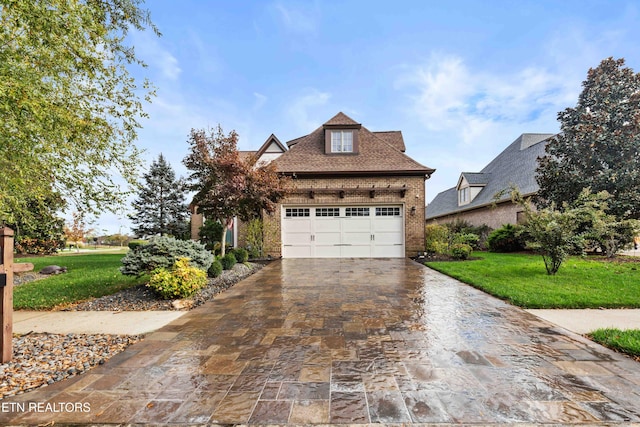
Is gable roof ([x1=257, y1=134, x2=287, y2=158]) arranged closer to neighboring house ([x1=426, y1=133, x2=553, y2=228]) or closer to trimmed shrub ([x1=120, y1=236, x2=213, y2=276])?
neighboring house ([x1=426, y1=133, x2=553, y2=228])

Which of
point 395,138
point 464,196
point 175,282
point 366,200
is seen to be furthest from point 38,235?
point 464,196

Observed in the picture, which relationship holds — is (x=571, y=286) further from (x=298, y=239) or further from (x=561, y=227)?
(x=298, y=239)

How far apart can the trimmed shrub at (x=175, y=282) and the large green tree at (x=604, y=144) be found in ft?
45.5

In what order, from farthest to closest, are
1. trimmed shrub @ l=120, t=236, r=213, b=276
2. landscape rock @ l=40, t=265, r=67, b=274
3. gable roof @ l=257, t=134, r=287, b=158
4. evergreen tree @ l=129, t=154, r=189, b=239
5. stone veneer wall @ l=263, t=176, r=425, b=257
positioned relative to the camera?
1. evergreen tree @ l=129, t=154, r=189, b=239
2. gable roof @ l=257, t=134, r=287, b=158
3. stone veneer wall @ l=263, t=176, r=425, b=257
4. landscape rock @ l=40, t=265, r=67, b=274
5. trimmed shrub @ l=120, t=236, r=213, b=276

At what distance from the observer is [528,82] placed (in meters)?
11.4

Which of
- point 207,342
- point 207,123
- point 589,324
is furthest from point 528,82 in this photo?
point 207,342

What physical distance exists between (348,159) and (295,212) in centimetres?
346

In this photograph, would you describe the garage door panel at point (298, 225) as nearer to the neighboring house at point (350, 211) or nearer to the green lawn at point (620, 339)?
the neighboring house at point (350, 211)

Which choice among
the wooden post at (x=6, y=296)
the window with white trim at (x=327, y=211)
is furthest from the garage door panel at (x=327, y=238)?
the wooden post at (x=6, y=296)

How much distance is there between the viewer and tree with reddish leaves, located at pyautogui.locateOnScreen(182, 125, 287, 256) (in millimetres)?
8086

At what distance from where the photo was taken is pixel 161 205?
2128 centimetres

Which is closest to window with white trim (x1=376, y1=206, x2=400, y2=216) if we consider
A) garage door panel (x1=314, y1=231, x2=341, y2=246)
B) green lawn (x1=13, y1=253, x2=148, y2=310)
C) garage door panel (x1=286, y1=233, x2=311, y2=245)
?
garage door panel (x1=314, y1=231, x2=341, y2=246)

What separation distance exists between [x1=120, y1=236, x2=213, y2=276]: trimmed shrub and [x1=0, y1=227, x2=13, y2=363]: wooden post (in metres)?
2.71

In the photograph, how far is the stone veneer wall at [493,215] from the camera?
14949 millimetres
